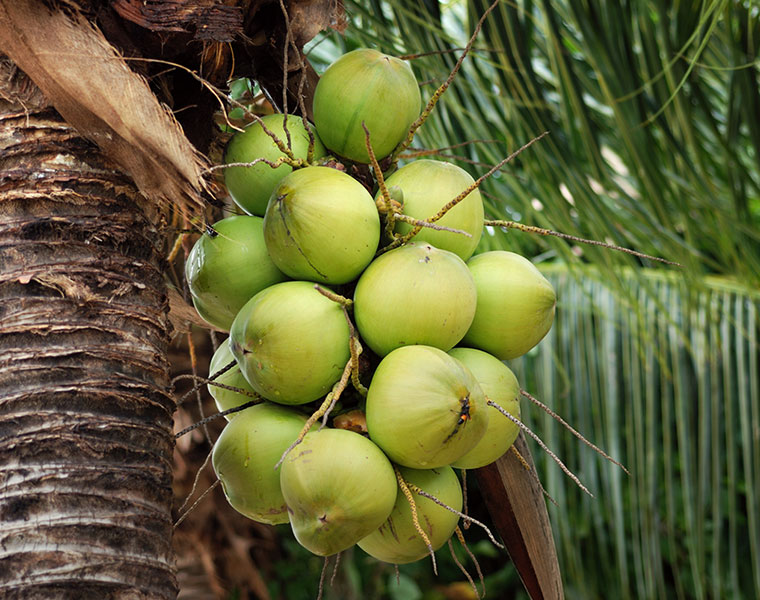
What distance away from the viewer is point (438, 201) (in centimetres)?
96

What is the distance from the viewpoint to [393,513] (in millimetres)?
896

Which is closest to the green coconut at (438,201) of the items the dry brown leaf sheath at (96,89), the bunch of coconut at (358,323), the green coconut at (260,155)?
the bunch of coconut at (358,323)

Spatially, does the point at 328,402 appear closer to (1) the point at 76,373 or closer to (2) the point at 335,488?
(2) the point at 335,488

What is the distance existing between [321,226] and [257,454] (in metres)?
0.27

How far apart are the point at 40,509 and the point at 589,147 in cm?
129

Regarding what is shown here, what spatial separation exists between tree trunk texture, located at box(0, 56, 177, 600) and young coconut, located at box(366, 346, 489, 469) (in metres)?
0.28

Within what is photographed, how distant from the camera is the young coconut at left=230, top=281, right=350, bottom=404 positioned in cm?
84

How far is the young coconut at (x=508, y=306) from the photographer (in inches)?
37.4

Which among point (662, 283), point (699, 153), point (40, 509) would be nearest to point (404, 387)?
point (40, 509)

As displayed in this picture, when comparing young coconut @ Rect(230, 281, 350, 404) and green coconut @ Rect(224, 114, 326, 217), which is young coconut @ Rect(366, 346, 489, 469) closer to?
young coconut @ Rect(230, 281, 350, 404)

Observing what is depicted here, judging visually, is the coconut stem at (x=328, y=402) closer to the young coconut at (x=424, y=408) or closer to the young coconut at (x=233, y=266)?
the young coconut at (x=424, y=408)

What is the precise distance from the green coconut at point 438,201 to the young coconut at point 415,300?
2.9 inches

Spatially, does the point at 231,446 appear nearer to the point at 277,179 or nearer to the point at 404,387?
the point at 404,387

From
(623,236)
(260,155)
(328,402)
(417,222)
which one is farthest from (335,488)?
(623,236)
